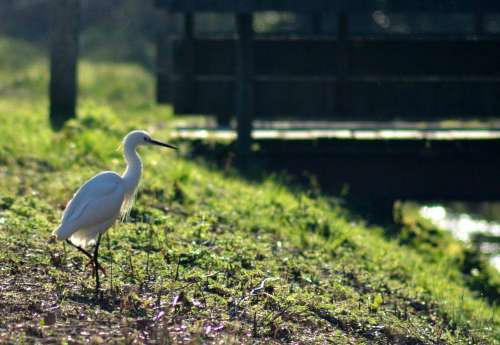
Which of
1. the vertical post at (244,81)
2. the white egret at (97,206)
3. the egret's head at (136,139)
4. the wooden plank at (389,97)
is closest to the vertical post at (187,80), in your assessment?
the vertical post at (244,81)

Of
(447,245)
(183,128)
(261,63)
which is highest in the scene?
(261,63)

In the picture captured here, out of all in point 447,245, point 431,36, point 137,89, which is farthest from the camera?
point 137,89

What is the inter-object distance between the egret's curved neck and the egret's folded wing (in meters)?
0.12

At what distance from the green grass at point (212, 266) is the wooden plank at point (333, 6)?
85.0 inches

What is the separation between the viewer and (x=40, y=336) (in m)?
7.22

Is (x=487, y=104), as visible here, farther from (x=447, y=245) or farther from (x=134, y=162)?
(x=134, y=162)

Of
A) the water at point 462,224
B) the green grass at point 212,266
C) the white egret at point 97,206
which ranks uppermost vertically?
the white egret at point 97,206

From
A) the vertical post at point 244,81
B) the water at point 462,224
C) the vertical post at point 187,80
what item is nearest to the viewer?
the vertical post at point 244,81

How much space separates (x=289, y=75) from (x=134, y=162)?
23.1 ft

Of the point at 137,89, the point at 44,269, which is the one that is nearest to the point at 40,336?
the point at 44,269

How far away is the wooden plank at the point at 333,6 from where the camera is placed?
14.9 meters

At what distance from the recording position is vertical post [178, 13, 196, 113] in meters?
16.2

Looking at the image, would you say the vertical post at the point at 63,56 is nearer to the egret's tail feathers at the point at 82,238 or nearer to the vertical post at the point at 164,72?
the vertical post at the point at 164,72

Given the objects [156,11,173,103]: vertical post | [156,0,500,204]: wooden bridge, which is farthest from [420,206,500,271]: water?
[156,11,173,103]: vertical post
